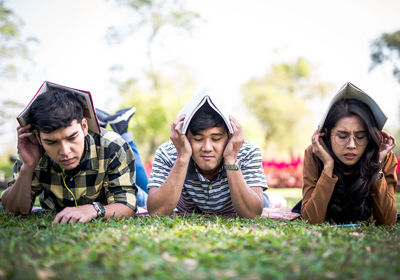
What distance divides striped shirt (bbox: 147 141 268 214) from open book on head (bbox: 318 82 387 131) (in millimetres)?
795

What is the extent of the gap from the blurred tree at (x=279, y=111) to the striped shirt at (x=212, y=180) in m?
29.8

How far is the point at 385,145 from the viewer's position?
3756mm

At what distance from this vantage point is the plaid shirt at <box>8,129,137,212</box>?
12.0 feet

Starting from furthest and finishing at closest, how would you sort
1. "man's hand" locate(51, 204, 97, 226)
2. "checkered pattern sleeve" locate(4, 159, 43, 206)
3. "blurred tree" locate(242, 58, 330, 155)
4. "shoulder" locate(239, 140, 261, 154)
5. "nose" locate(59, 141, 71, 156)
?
"blurred tree" locate(242, 58, 330, 155), "shoulder" locate(239, 140, 261, 154), "checkered pattern sleeve" locate(4, 159, 43, 206), "nose" locate(59, 141, 71, 156), "man's hand" locate(51, 204, 97, 226)

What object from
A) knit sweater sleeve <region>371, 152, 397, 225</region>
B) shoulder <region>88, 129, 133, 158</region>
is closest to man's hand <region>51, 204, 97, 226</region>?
shoulder <region>88, 129, 133, 158</region>

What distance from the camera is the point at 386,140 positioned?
3.80 metres

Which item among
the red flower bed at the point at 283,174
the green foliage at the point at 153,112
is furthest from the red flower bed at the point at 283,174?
the green foliage at the point at 153,112

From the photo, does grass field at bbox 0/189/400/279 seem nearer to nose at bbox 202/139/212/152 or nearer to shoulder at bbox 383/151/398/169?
nose at bbox 202/139/212/152

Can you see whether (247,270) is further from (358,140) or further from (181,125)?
(358,140)

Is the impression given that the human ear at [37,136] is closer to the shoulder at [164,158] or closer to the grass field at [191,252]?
the grass field at [191,252]

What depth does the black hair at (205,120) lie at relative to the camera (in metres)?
3.51

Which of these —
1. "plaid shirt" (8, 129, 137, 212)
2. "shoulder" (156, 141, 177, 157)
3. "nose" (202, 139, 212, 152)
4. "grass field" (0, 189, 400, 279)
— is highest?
"nose" (202, 139, 212, 152)

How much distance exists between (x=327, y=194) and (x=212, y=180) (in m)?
1.13

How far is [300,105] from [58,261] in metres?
35.3
